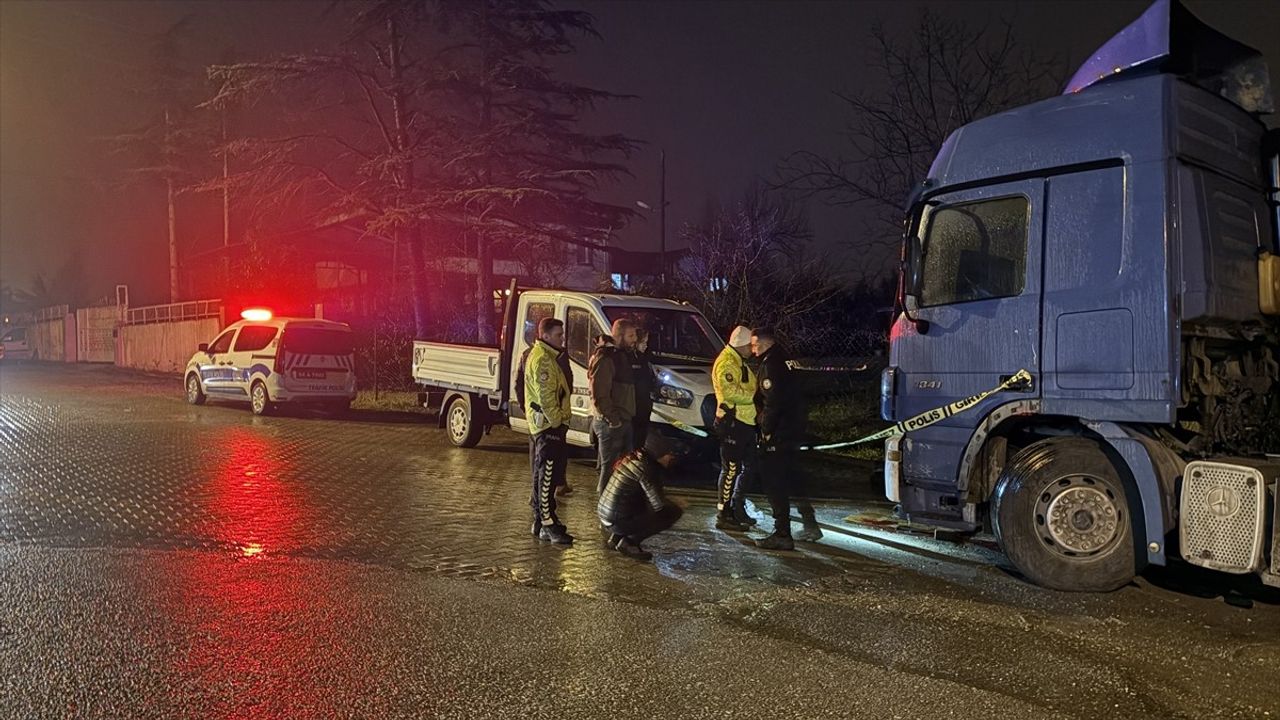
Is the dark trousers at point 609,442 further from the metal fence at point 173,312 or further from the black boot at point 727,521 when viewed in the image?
the metal fence at point 173,312

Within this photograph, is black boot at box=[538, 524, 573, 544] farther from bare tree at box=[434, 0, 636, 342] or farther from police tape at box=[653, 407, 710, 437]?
bare tree at box=[434, 0, 636, 342]

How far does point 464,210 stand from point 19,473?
514 inches

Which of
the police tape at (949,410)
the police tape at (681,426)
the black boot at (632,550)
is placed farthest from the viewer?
the police tape at (681,426)

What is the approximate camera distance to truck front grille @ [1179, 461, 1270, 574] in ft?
16.6

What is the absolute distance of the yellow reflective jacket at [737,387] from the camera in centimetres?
745

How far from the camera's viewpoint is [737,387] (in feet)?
24.5

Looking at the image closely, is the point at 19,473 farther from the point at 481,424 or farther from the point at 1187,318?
the point at 1187,318

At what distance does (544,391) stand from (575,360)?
366 cm

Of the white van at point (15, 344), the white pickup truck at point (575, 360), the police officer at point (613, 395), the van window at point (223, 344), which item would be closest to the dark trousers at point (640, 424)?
the police officer at point (613, 395)

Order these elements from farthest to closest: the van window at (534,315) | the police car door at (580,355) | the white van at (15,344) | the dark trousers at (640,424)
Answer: the white van at (15,344), the van window at (534,315), the police car door at (580,355), the dark trousers at (640,424)

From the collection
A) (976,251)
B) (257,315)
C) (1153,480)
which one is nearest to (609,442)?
(976,251)

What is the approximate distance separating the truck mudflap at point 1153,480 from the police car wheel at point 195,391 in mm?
18303

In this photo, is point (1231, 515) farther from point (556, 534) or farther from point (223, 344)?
point (223, 344)

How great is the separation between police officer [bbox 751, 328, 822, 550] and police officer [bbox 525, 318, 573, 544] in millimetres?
1566
